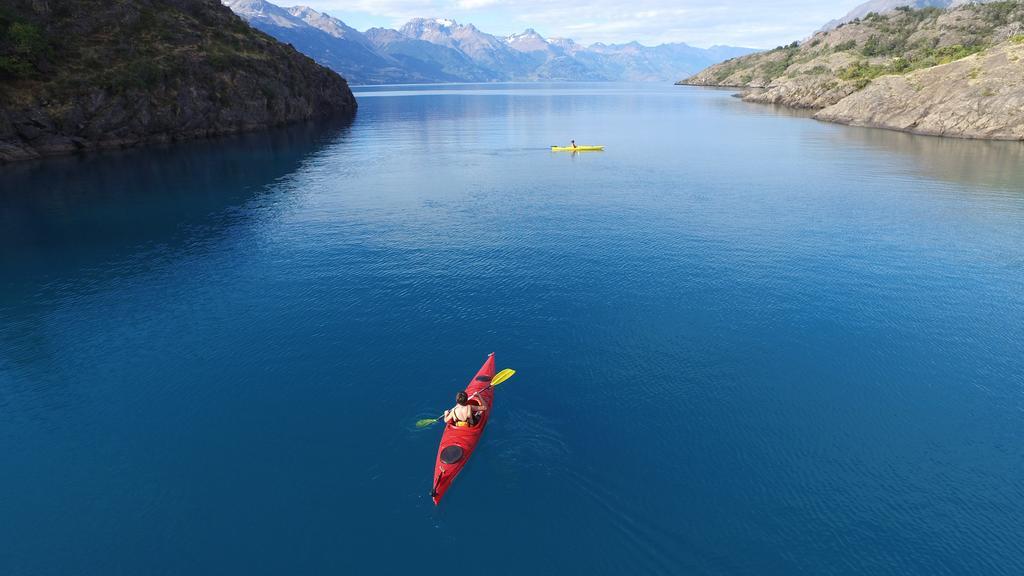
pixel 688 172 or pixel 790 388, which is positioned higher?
pixel 688 172

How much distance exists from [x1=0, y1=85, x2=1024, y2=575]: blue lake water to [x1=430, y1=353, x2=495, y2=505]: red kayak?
101cm

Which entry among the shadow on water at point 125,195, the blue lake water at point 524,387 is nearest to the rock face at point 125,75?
the shadow on water at point 125,195

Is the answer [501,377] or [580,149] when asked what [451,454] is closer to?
[501,377]

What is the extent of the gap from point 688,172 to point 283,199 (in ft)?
262

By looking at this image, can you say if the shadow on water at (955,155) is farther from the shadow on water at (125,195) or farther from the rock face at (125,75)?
the rock face at (125,75)

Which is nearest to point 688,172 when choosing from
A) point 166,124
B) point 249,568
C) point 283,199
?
point 283,199

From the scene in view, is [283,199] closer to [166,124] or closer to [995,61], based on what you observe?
[166,124]

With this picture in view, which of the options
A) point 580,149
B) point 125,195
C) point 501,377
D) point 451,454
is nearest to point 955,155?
point 580,149

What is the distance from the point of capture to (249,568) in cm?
2431

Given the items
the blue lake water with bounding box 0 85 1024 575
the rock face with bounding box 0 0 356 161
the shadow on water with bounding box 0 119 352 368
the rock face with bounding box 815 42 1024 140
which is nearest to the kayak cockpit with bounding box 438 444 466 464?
the blue lake water with bounding box 0 85 1024 575

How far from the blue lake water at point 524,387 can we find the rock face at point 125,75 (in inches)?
2180

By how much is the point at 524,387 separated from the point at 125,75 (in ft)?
480

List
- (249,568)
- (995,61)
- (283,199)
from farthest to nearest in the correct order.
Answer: (995,61)
(283,199)
(249,568)

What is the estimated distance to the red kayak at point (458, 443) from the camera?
92.0ft
